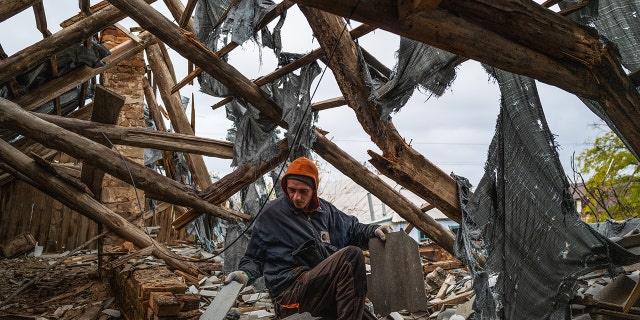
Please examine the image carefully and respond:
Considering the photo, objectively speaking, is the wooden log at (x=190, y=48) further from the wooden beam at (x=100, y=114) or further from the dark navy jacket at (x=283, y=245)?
the dark navy jacket at (x=283, y=245)

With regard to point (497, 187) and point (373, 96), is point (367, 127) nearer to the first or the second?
point (373, 96)

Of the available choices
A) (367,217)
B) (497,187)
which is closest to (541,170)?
(497,187)

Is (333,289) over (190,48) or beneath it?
beneath

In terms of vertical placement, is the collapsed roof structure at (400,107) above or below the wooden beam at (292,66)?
below

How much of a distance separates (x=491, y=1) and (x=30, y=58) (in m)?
5.21

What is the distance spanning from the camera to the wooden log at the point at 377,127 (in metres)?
4.95

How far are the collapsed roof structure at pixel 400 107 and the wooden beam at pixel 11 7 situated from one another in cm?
2

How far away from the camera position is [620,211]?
14344 mm

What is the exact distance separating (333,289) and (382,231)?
35.3 inches

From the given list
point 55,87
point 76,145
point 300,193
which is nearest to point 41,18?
point 55,87

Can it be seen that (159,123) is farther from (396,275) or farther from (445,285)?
(396,275)

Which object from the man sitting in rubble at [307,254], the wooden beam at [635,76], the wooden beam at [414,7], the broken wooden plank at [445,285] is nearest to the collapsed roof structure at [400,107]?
the wooden beam at [414,7]

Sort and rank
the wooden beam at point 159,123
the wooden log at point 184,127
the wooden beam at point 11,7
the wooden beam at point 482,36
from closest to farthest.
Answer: the wooden beam at point 482,36
the wooden beam at point 11,7
the wooden log at point 184,127
the wooden beam at point 159,123

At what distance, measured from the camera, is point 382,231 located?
4617 millimetres
